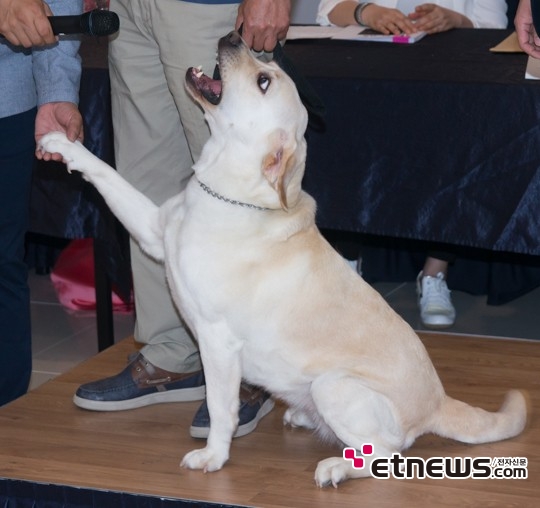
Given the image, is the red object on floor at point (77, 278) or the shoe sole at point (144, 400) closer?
the shoe sole at point (144, 400)

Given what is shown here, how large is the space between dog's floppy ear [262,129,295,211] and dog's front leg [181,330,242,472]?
1.18ft

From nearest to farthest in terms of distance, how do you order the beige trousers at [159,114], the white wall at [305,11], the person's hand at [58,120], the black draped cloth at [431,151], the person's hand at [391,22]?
the beige trousers at [159,114]
the person's hand at [58,120]
the black draped cloth at [431,151]
the person's hand at [391,22]
the white wall at [305,11]

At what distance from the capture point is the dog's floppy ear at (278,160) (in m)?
2.24

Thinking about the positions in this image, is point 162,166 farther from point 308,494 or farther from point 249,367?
point 308,494

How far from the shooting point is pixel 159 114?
2.68 metres

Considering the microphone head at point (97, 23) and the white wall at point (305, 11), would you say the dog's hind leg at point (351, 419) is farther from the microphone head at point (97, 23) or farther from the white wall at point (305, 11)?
the white wall at point (305, 11)

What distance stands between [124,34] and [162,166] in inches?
13.7

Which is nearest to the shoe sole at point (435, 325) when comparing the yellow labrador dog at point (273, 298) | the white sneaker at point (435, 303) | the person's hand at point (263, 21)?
the white sneaker at point (435, 303)

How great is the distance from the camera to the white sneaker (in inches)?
154

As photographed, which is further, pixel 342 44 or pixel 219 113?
pixel 342 44

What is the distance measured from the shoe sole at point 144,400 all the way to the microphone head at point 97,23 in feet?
3.18

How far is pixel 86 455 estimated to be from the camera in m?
2.47

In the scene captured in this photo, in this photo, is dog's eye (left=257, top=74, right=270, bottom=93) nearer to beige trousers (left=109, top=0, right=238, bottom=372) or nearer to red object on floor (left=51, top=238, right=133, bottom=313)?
beige trousers (left=109, top=0, right=238, bottom=372)

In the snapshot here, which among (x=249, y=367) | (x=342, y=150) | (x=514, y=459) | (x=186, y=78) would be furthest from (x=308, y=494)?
(x=342, y=150)
